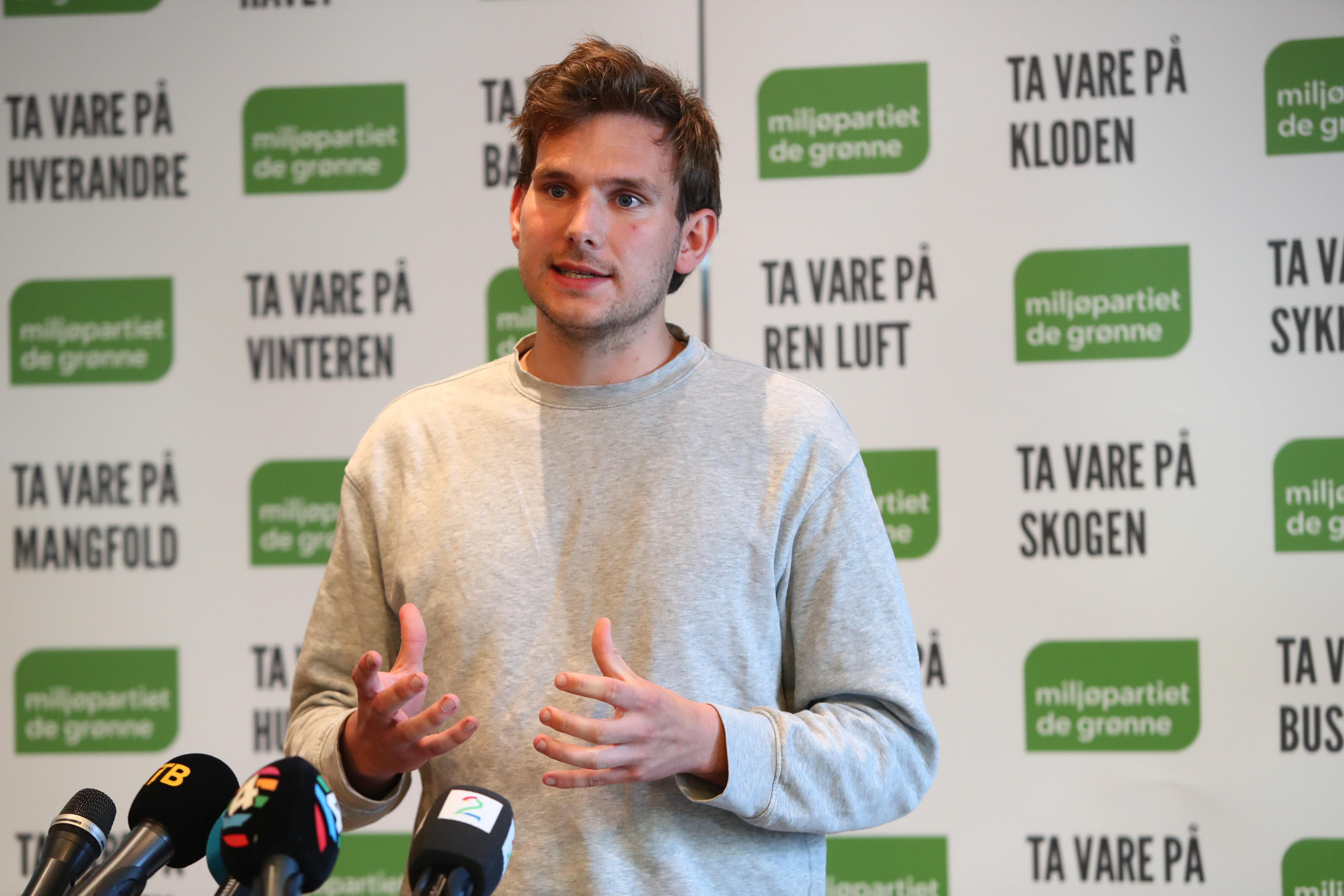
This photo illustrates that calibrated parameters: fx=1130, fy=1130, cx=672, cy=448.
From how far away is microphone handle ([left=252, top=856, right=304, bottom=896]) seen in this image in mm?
655

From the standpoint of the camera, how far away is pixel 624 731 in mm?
966

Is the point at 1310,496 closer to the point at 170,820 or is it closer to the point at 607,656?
the point at 607,656

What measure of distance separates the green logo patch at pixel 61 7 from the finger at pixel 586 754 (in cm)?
210

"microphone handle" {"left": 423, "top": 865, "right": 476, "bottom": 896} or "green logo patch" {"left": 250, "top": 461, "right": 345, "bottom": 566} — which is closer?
"microphone handle" {"left": 423, "top": 865, "right": 476, "bottom": 896}

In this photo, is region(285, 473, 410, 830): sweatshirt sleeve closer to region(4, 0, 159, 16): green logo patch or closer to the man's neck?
the man's neck

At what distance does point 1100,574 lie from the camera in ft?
A: 7.11

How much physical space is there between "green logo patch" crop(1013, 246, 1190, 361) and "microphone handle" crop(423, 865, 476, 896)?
1.76m

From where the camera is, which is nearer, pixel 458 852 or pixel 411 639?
pixel 458 852

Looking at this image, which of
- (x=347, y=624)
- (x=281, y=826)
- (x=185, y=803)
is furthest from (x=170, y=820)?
(x=347, y=624)

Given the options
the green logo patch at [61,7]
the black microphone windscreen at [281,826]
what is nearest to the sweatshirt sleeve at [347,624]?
the black microphone windscreen at [281,826]

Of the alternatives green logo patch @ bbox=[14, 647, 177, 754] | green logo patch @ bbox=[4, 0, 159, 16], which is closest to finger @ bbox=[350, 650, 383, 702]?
green logo patch @ bbox=[14, 647, 177, 754]

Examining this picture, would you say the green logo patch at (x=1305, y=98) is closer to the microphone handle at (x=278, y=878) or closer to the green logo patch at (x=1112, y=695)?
the green logo patch at (x=1112, y=695)

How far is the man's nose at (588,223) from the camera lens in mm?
1207

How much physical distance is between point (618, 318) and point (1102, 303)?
132cm
